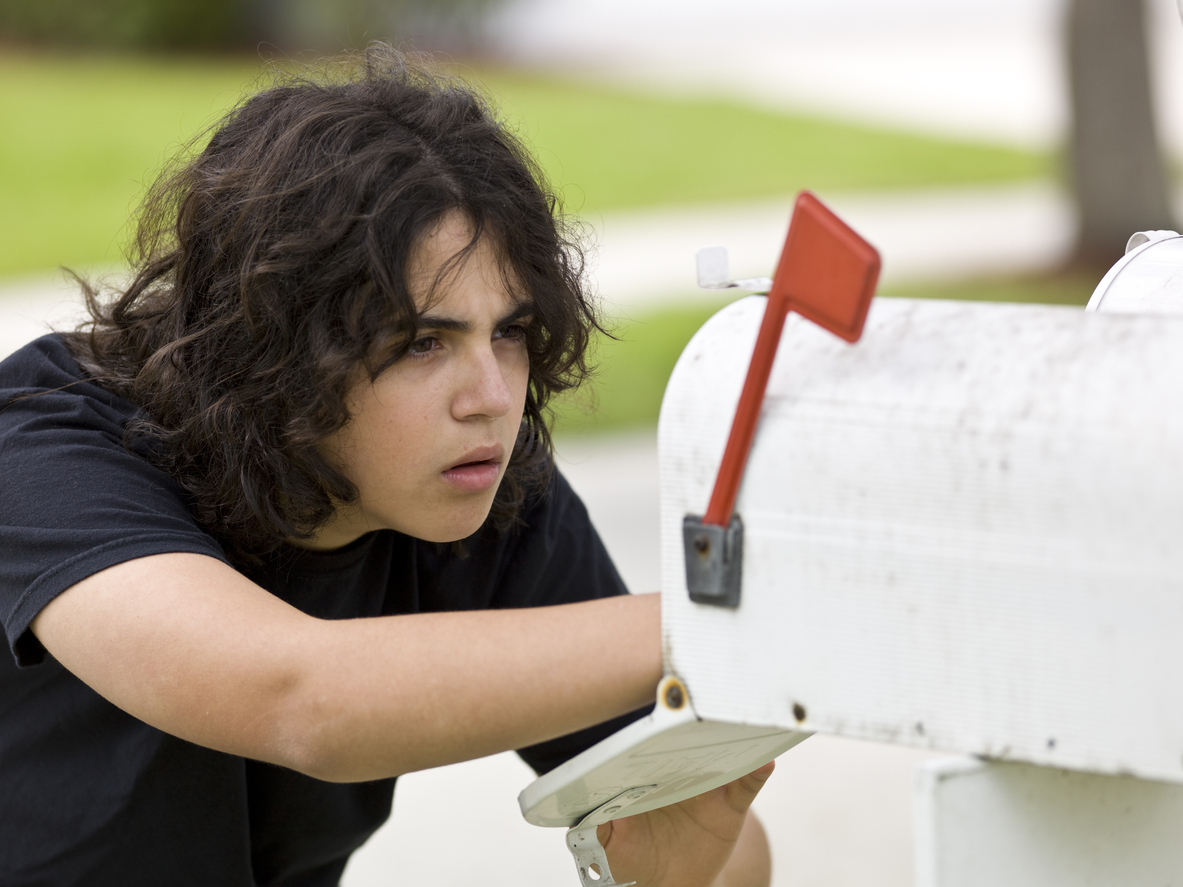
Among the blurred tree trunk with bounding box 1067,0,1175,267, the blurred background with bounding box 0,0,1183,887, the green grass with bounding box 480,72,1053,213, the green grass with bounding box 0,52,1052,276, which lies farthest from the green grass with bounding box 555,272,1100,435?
the green grass with bounding box 480,72,1053,213

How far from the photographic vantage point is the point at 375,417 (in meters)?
1.29

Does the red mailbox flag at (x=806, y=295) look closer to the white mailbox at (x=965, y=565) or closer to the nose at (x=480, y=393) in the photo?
the white mailbox at (x=965, y=565)

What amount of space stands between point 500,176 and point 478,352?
251mm

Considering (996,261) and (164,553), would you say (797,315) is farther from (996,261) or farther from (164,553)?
(996,261)

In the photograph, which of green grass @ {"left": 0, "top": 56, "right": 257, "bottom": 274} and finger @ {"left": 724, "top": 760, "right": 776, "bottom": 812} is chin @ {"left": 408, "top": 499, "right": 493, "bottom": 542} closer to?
finger @ {"left": 724, "top": 760, "right": 776, "bottom": 812}

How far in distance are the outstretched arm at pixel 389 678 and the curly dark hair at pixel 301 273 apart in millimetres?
299

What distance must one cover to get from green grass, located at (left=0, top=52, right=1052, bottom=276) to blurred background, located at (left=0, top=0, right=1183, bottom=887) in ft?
0.12

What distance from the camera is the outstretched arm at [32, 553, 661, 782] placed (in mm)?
1033

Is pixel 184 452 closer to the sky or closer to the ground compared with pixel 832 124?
closer to the ground

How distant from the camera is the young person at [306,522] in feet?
3.44

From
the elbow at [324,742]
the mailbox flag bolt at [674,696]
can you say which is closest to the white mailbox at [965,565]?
the mailbox flag bolt at [674,696]

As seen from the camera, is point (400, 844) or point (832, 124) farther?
point (832, 124)

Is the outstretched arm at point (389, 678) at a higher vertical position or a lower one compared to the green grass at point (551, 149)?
lower

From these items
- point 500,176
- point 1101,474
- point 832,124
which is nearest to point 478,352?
point 500,176
